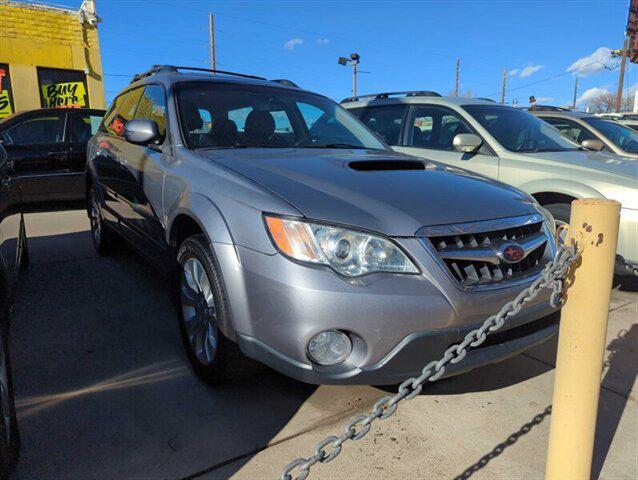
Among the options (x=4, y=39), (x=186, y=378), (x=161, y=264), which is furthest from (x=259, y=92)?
(x=4, y=39)

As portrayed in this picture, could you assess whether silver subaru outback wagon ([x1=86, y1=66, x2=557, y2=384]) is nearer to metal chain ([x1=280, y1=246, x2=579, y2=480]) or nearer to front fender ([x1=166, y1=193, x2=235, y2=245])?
front fender ([x1=166, y1=193, x2=235, y2=245])

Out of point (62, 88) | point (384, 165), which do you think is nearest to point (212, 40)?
point (62, 88)

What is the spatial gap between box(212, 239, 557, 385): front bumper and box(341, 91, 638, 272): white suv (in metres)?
2.52

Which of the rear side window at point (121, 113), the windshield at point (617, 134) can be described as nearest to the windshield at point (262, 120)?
the rear side window at point (121, 113)

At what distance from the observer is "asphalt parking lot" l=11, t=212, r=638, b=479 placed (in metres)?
2.18

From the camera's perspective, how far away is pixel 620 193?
13.0 ft

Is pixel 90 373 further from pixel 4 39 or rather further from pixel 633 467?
pixel 4 39

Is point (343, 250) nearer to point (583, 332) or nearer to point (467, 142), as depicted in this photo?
point (583, 332)

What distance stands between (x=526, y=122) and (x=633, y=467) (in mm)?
3991

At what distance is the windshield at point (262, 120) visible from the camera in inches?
129

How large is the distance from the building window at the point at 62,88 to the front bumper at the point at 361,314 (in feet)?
48.1

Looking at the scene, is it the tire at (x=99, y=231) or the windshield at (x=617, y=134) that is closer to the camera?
the tire at (x=99, y=231)

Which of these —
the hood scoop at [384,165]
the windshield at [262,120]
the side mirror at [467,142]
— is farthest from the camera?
the side mirror at [467,142]

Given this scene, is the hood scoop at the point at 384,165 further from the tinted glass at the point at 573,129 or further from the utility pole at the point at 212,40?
the utility pole at the point at 212,40
